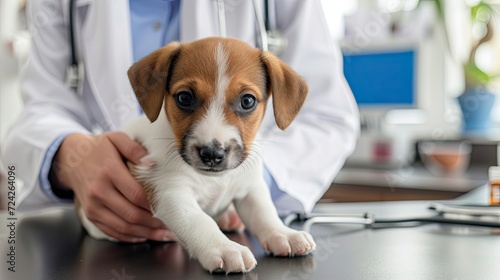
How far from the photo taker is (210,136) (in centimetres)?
75

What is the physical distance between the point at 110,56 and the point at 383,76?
8.00ft

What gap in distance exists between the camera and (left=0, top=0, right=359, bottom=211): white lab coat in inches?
43.3

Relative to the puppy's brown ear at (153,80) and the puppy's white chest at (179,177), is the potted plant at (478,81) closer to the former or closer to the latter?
the puppy's white chest at (179,177)

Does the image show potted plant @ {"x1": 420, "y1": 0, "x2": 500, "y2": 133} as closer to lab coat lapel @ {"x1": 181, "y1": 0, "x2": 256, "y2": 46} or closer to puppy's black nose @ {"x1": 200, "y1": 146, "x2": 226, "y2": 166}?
lab coat lapel @ {"x1": 181, "y1": 0, "x2": 256, "y2": 46}

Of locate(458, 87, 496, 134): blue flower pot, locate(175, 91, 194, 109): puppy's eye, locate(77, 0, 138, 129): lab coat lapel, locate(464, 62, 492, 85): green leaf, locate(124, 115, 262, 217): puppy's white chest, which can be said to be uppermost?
locate(464, 62, 492, 85): green leaf

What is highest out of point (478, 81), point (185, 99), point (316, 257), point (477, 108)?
point (478, 81)

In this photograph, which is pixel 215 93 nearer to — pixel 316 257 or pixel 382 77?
pixel 316 257

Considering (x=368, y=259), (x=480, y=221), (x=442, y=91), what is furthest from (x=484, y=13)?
(x=368, y=259)

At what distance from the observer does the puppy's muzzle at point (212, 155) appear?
738mm

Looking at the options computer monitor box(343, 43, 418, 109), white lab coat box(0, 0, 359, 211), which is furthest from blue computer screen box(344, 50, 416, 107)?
white lab coat box(0, 0, 359, 211)

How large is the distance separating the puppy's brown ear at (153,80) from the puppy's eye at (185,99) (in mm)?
36

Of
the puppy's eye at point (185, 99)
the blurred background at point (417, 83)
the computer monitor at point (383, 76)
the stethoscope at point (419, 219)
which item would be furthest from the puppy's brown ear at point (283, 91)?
the computer monitor at point (383, 76)

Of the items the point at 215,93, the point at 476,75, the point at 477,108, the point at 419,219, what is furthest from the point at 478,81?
the point at 215,93

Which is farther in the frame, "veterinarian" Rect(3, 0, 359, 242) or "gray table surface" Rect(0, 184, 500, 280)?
"veterinarian" Rect(3, 0, 359, 242)
